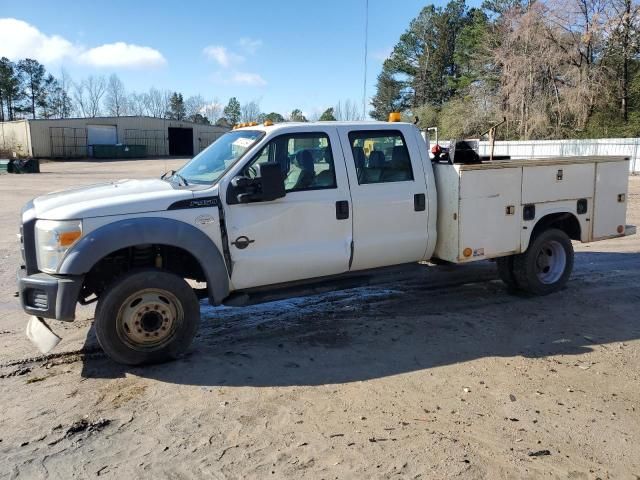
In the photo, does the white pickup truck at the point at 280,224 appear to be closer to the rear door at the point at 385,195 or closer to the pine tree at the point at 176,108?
the rear door at the point at 385,195

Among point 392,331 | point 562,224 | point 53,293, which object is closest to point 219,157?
point 53,293

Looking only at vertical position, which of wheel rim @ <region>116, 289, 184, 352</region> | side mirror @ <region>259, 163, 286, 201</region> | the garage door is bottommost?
wheel rim @ <region>116, 289, 184, 352</region>

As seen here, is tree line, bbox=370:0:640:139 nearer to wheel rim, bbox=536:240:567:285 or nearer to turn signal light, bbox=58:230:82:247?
wheel rim, bbox=536:240:567:285

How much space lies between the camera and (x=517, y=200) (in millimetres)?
6238

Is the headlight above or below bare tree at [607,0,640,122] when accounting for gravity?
below

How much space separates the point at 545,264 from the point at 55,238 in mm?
5546

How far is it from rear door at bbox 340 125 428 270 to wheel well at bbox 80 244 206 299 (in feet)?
5.54

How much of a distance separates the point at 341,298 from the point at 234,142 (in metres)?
2.41

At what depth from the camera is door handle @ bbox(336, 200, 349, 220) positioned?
5371mm

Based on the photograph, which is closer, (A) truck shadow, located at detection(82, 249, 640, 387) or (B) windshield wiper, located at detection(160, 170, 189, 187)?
(A) truck shadow, located at detection(82, 249, 640, 387)

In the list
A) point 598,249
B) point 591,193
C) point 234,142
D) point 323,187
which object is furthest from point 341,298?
point 598,249

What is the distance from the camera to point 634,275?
766 centimetres

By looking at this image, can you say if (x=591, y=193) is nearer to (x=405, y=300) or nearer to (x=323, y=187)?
(x=405, y=300)

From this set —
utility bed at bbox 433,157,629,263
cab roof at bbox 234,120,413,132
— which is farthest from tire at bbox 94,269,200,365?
utility bed at bbox 433,157,629,263
